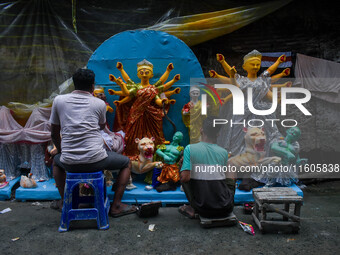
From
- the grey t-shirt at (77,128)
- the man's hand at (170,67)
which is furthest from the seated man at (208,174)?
the man's hand at (170,67)

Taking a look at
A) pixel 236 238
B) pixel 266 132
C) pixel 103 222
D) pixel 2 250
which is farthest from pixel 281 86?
pixel 2 250

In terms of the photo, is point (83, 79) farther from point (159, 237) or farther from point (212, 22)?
point (212, 22)

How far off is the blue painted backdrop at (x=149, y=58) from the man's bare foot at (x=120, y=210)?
5.28ft

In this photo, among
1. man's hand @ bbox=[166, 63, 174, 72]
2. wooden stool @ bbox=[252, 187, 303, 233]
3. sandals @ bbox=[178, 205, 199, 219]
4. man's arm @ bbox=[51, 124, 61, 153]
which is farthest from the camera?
man's hand @ bbox=[166, 63, 174, 72]

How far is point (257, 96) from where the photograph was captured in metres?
4.89

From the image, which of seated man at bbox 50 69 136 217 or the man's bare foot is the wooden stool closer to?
the man's bare foot

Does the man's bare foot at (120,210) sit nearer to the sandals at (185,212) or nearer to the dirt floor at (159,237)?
the dirt floor at (159,237)

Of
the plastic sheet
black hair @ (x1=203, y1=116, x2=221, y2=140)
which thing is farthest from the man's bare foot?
the plastic sheet

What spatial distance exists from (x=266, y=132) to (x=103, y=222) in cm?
293

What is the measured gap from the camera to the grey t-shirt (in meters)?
3.29

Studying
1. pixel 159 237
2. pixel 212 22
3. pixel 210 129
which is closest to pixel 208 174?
pixel 210 129

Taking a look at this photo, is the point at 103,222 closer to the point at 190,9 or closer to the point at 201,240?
the point at 201,240

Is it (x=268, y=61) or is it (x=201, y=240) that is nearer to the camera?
(x=201, y=240)

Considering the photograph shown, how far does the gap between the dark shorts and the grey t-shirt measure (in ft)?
0.21
